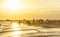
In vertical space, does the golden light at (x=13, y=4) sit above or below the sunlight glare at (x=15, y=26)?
above

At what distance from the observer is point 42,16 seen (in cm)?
144

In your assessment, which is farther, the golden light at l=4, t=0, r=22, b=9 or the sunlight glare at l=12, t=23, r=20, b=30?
the golden light at l=4, t=0, r=22, b=9

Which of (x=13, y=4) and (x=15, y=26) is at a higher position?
(x=13, y=4)

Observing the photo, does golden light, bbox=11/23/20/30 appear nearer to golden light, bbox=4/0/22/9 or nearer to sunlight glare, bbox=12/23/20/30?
sunlight glare, bbox=12/23/20/30

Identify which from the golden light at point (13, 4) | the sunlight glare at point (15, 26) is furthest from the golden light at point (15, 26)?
the golden light at point (13, 4)

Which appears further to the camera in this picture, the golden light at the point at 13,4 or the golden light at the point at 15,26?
the golden light at the point at 13,4

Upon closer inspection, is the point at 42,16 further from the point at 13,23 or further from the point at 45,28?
the point at 13,23

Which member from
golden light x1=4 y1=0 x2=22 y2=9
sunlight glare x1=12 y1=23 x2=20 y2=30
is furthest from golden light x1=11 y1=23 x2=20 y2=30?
golden light x1=4 y1=0 x2=22 y2=9

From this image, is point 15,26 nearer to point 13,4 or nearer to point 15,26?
point 15,26

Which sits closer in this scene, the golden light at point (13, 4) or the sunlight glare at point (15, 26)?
the sunlight glare at point (15, 26)

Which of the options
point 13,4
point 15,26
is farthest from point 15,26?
point 13,4

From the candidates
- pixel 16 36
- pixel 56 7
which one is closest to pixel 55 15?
pixel 56 7

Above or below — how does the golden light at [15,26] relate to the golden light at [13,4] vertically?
below

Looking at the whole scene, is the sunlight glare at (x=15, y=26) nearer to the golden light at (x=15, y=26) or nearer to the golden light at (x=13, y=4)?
the golden light at (x=15, y=26)
